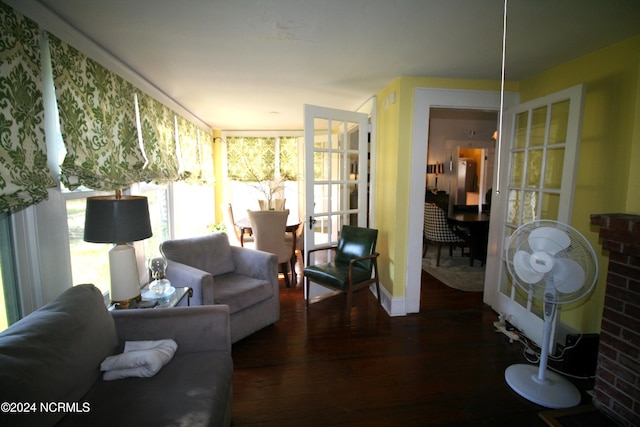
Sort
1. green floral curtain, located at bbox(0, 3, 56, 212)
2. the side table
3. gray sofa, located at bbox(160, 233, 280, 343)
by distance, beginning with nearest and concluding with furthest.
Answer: green floral curtain, located at bbox(0, 3, 56, 212) < the side table < gray sofa, located at bbox(160, 233, 280, 343)

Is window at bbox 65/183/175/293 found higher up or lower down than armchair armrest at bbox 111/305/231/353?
higher up

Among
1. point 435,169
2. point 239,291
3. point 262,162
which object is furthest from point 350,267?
point 435,169

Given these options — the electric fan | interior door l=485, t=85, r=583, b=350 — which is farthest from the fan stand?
interior door l=485, t=85, r=583, b=350

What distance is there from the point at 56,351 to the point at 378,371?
181 cm

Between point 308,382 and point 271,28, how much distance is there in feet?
7.46

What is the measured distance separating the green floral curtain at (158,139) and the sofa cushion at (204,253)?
2.17 feet

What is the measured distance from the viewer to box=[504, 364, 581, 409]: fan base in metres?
1.77

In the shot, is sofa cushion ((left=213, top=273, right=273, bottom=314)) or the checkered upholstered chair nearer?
Result: sofa cushion ((left=213, top=273, right=273, bottom=314))

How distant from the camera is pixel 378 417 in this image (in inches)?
66.2

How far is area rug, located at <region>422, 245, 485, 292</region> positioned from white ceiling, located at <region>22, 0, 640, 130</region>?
2375 mm

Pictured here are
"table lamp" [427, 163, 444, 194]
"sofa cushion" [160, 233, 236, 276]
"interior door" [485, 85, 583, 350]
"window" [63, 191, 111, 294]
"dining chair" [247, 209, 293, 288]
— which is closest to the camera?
"window" [63, 191, 111, 294]

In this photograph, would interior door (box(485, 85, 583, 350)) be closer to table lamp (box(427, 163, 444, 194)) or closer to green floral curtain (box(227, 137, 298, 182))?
table lamp (box(427, 163, 444, 194))

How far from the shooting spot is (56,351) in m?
1.14

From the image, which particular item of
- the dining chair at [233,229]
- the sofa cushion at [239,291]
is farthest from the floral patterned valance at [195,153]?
the sofa cushion at [239,291]
